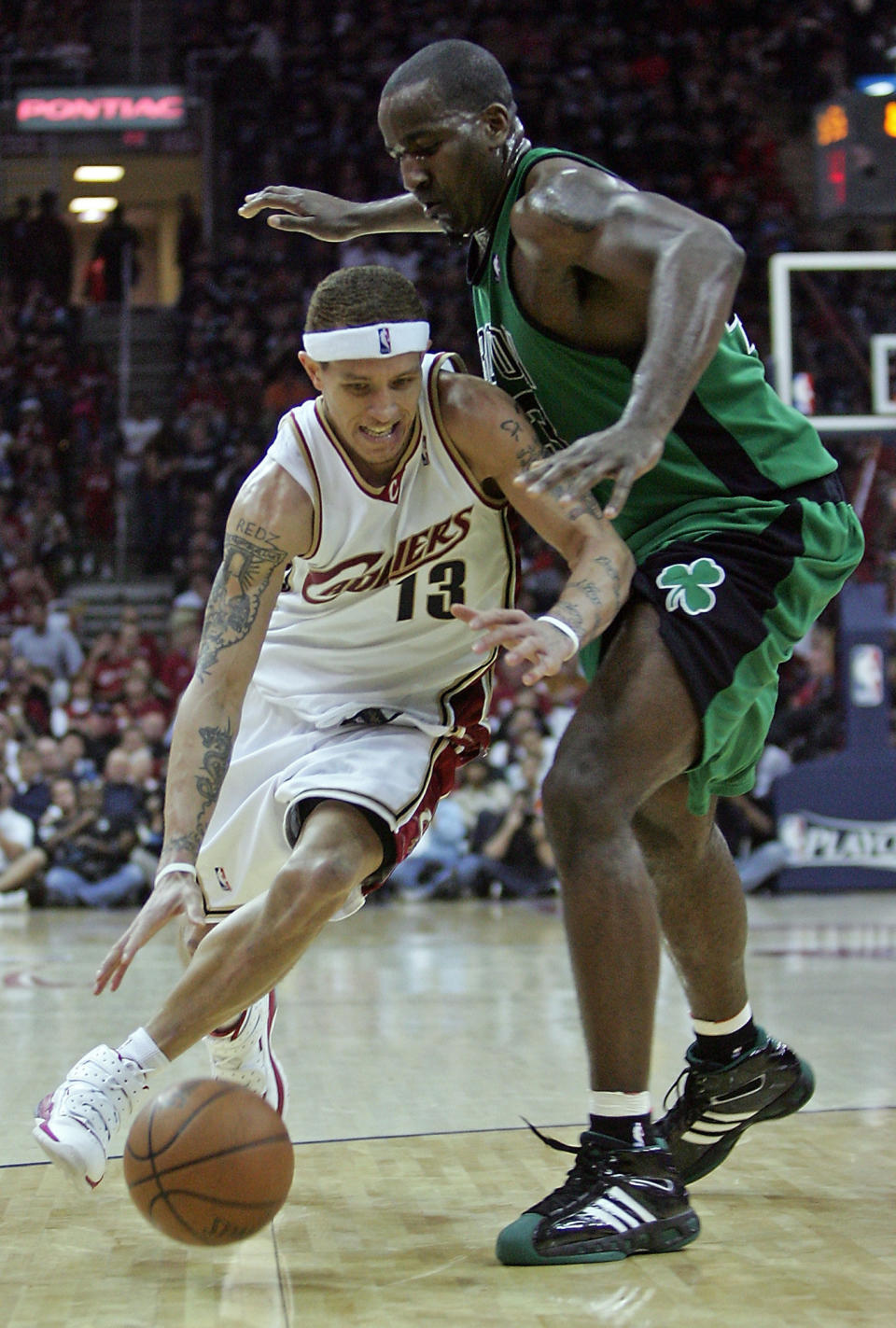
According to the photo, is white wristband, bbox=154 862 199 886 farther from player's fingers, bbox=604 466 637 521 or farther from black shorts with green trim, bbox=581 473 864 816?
player's fingers, bbox=604 466 637 521

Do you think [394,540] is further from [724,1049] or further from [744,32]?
[744,32]

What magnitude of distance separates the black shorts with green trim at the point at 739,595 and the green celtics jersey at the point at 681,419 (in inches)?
1.7

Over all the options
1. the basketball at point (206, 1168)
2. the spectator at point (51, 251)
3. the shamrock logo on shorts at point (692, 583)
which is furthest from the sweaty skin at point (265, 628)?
the spectator at point (51, 251)

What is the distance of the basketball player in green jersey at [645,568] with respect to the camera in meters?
2.88

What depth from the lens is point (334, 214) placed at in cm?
415

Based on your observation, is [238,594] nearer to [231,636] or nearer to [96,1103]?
[231,636]

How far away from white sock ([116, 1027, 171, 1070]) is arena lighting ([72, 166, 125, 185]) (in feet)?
56.8

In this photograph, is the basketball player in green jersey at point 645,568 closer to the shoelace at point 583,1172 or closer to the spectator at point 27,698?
the shoelace at point 583,1172

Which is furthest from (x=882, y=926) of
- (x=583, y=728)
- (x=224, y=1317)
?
(x=224, y=1317)

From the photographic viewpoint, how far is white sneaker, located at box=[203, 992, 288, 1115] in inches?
141

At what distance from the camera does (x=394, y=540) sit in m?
3.50

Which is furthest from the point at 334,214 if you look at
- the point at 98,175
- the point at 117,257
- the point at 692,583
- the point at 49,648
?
the point at 98,175

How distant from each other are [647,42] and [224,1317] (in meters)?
18.0

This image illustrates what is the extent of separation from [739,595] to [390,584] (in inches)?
33.0
